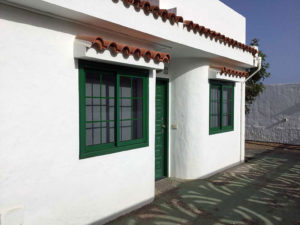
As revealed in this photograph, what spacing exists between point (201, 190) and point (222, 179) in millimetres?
1076

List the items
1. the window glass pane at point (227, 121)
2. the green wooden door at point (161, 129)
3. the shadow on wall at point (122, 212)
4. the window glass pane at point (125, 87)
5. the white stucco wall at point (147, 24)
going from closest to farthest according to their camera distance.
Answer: the white stucco wall at point (147, 24), the shadow on wall at point (122, 212), the window glass pane at point (125, 87), the green wooden door at point (161, 129), the window glass pane at point (227, 121)

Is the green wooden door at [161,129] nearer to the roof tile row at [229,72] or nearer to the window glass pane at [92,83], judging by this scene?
the roof tile row at [229,72]

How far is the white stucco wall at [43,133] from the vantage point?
2.96m

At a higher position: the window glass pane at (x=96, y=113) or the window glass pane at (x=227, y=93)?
the window glass pane at (x=227, y=93)

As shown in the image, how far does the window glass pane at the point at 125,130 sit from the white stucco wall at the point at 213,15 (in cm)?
258

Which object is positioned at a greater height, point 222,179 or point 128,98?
point 128,98

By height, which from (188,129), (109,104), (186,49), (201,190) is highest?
(186,49)

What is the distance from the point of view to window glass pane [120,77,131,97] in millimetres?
4621

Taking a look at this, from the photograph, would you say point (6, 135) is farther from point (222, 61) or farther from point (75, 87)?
point (222, 61)

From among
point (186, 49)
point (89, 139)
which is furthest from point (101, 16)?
point (186, 49)

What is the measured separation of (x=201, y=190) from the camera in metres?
5.57

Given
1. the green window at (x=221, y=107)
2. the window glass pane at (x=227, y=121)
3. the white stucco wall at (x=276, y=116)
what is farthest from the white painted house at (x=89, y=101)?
the white stucco wall at (x=276, y=116)

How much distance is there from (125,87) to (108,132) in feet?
2.83

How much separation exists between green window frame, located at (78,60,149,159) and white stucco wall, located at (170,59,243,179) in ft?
5.69
